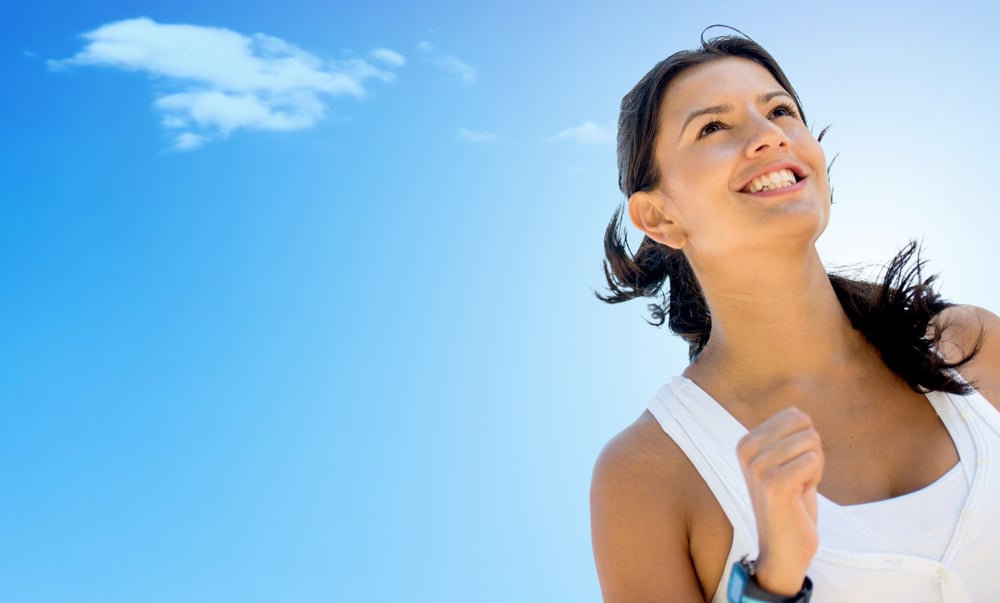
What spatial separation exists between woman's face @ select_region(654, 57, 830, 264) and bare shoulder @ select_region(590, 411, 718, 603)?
754 mm

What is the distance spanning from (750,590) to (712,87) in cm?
180

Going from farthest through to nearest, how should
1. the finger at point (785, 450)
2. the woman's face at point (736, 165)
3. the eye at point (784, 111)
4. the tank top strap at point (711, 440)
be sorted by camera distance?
1. the eye at point (784, 111)
2. the woman's face at point (736, 165)
3. the tank top strap at point (711, 440)
4. the finger at point (785, 450)

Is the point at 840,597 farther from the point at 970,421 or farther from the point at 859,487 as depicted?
the point at 970,421

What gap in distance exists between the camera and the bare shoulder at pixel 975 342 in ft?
10.5

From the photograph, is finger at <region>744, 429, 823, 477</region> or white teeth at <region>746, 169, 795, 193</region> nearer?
finger at <region>744, 429, 823, 477</region>

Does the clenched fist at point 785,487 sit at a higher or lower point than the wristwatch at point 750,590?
higher

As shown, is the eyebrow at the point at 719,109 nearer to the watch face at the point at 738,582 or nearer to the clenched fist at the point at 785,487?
the clenched fist at the point at 785,487

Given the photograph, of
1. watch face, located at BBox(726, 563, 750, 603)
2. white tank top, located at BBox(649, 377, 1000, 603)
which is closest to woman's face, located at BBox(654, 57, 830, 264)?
white tank top, located at BBox(649, 377, 1000, 603)

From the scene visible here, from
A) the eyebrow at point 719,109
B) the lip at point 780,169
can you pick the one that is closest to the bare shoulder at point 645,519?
the lip at point 780,169

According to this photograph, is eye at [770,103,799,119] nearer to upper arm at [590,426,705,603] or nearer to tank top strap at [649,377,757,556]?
tank top strap at [649,377,757,556]

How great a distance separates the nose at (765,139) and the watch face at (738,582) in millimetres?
1367

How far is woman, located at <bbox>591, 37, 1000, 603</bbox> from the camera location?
9.00ft

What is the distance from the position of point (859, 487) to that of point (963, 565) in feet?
1.20

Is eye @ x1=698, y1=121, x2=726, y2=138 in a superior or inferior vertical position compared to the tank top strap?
superior
